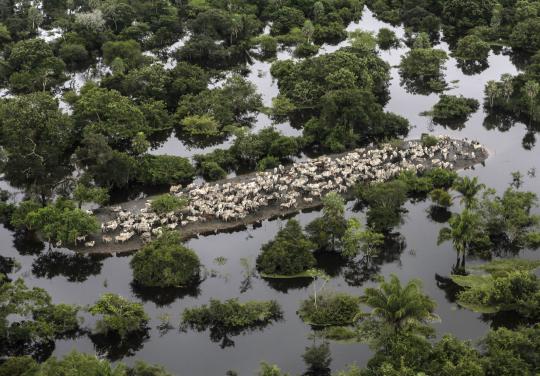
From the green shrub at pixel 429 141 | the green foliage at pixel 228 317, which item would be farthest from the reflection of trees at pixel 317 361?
the green shrub at pixel 429 141

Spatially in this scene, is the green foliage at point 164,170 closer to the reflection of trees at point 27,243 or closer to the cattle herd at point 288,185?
the cattle herd at point 288,185

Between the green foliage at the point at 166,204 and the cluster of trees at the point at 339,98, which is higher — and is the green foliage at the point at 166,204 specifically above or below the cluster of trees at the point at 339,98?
below

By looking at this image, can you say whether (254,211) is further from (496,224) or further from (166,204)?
(496,224)

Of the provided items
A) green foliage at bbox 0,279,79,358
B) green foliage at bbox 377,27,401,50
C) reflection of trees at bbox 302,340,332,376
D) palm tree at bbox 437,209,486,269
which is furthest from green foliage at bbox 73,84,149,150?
green foliage at bbox 377,27,401,50

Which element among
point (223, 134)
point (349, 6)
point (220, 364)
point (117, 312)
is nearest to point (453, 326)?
point (220, 364)

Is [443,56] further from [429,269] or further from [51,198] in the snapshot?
[51,198]

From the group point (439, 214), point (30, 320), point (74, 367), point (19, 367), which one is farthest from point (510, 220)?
point (19, 367)

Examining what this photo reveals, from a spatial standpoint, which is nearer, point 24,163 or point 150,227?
point 150,227
